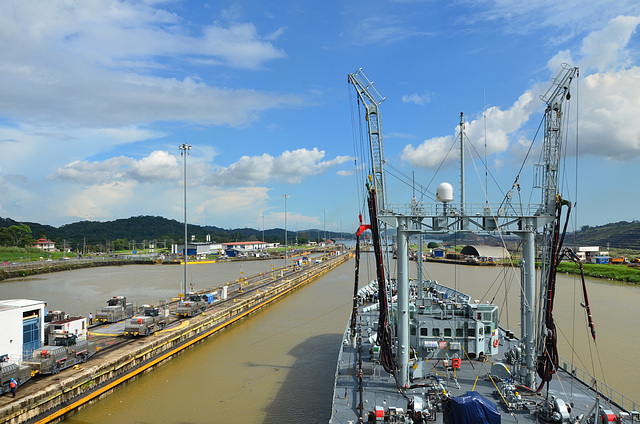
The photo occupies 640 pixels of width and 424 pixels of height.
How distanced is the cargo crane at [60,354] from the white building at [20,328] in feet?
2.91

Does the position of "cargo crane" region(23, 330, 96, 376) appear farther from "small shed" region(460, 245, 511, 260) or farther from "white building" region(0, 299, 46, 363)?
"small shed" region(460, 245, 511, 260)

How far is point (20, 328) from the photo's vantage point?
76.9 ft

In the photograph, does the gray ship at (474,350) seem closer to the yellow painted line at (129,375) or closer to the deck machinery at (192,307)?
the yellow painted line at (129,375)

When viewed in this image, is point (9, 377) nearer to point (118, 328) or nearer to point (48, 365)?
point (48, 365)

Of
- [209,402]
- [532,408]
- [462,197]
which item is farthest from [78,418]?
[462,197]

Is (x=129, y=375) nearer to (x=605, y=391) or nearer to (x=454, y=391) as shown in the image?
(x=454, y=391)

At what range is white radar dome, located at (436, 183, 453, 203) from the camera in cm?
1941

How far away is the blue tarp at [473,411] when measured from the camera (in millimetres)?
11492

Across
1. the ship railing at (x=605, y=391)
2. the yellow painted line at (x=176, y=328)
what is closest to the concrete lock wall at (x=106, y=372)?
the yellow painted line at (x=176, y=328)

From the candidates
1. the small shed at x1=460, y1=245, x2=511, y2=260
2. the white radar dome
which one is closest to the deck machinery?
the white radar dome

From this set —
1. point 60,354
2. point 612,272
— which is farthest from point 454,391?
point 612,272

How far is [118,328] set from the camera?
112ft

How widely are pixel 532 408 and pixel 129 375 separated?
23.2 metres

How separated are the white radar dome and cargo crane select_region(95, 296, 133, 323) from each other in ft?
103
